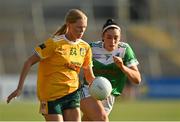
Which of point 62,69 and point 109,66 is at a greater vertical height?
point 62,69

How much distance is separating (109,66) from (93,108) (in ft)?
2.24

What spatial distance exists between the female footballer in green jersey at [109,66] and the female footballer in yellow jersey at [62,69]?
0.89m

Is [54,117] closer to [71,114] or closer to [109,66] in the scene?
[71,114]

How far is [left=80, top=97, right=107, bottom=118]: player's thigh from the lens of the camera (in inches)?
415

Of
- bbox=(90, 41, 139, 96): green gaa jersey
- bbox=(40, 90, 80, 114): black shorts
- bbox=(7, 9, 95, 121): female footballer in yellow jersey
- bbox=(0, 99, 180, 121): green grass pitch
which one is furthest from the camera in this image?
bbox=(0, 99, 180, 121): green grass pitch

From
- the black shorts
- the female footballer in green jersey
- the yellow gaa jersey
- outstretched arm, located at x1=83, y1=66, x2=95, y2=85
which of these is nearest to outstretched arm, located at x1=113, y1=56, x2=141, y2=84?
the female footballer in green jersey

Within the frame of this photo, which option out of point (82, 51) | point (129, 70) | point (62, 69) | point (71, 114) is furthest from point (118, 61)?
point (71, 114)

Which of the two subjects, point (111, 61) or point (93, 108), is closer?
point (93, 108)

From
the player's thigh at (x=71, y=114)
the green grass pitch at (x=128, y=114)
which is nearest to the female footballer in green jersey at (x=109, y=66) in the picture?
the player's thigh at (x=71, y=114)

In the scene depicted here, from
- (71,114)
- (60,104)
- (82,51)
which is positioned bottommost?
(71,114)

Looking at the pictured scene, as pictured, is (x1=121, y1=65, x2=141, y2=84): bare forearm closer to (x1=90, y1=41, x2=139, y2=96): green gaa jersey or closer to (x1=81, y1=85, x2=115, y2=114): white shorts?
(x1=90, y1=41, x2=139, y2=96): green gaa jersey

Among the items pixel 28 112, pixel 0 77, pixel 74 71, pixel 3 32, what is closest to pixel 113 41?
pixel 74 71

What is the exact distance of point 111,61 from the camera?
10.8 metres

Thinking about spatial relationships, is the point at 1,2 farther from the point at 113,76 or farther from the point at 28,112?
the point at 113,76
